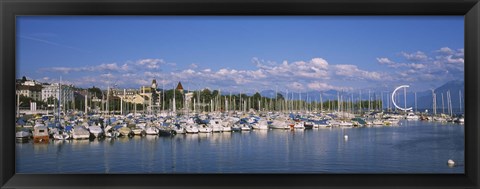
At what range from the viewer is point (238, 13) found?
1.96 metres

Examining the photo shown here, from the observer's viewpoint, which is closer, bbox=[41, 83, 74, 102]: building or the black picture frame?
the black picture frame

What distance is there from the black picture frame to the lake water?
2407 millimetres

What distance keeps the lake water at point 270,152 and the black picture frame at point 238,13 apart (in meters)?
2.41

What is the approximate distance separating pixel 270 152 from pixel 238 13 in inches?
233

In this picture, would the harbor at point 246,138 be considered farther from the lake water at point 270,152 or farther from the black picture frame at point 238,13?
the black picture frame at point 238,13

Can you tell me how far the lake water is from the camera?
5766 millimetres

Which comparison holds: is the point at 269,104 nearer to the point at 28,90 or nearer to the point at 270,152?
the point at 270,152

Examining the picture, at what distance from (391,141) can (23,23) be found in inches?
335

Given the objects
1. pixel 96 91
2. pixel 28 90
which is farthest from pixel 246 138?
pixel 28 90

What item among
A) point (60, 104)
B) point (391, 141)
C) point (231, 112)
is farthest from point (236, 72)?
point (231, 112)

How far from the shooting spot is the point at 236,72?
658 centimetres

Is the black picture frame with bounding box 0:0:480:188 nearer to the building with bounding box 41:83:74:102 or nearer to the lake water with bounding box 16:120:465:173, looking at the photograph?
the lake water with bounding box 16:120:465:173

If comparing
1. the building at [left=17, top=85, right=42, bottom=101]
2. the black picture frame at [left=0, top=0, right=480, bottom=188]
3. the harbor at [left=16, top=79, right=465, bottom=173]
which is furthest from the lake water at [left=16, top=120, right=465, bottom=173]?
the black picture frame at [left=0, top=0, right=480, bottom=188]

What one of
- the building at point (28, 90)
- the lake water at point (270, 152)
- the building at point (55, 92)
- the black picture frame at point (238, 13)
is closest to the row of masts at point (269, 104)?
the lake water at point (270, 152)
